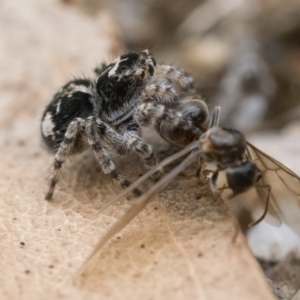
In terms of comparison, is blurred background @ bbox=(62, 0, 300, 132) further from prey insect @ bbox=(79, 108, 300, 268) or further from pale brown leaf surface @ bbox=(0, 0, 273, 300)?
prey insect @ bbox=(79, 108, 300, 268)

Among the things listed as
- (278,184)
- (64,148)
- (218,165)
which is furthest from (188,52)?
(218,165)

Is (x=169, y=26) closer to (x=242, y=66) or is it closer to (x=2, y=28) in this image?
(x=242, y=66)

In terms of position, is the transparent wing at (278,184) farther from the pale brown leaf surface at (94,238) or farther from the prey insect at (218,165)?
the pale brown leaf surface at (94,238)

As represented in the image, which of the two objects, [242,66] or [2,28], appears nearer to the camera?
[2,28]

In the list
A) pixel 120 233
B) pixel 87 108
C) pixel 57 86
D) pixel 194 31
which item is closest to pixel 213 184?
pixel 120 233

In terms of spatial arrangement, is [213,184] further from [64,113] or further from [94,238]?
[64,113]

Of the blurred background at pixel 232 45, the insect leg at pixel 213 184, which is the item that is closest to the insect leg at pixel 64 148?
the insect leg at pixel 213 184
